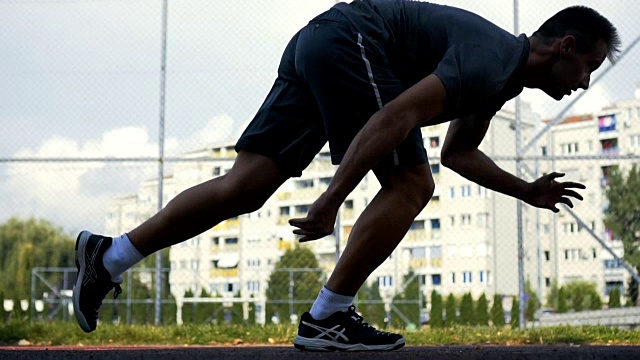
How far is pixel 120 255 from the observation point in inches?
119

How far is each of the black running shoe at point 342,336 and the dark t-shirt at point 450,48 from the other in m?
0.61

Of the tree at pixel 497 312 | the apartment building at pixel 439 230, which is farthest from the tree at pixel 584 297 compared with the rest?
the tree at pixel 497 312

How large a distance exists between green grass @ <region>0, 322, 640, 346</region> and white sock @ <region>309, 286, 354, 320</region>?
3.27 meters

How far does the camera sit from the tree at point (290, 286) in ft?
39.2

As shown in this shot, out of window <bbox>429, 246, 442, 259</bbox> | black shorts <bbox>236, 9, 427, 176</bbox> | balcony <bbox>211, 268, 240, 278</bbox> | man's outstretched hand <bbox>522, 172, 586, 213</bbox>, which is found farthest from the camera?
window <bbox>429, 246, 442, 259</bbox>

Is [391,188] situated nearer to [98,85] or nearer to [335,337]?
[335,337]

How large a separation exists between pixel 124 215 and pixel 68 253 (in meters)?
4.24

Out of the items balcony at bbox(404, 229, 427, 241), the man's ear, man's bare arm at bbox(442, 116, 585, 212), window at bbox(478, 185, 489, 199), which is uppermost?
window at bbox(478, 185, 489, 199)

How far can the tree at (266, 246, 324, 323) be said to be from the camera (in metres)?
11.9

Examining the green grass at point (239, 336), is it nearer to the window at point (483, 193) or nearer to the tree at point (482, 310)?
the tree at point (482, 310)

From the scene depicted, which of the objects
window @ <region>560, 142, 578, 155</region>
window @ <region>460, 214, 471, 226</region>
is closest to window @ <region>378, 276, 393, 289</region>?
window @ <region>460, 214, 471, 226</region>

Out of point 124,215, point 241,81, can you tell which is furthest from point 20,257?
point 241,81

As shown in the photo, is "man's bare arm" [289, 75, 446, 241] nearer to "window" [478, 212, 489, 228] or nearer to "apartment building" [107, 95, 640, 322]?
"apartment building" [107, 95, 640, 322]

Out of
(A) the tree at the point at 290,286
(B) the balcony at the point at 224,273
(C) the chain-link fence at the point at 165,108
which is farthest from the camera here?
(B) the balcony at the point at 224,273
